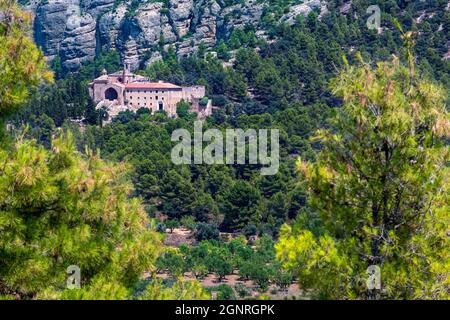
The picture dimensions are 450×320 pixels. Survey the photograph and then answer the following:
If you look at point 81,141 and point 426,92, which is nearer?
point 426,92

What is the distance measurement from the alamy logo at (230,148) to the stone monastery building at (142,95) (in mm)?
12905

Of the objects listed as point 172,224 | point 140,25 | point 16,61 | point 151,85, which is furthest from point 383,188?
point 140,25

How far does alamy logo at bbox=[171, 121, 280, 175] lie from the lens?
50344mm

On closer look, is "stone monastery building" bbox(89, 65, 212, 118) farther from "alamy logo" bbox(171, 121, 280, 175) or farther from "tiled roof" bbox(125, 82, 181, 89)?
"alamy logo" bbox(171, 121, 280, 175)

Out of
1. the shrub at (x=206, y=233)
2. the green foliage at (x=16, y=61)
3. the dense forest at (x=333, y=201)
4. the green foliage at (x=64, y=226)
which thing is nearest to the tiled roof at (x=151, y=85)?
the shrub at (x=206, y=233)

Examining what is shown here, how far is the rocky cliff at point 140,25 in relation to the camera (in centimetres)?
9612

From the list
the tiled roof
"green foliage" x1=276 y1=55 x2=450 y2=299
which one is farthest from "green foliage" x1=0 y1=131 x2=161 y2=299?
the tiled roof

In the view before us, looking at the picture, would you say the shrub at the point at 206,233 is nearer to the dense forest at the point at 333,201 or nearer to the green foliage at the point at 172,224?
the green foliage at the point at 172,224

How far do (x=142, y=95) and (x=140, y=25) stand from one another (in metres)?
30.2

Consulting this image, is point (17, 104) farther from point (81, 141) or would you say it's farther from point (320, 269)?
point (81, 141)

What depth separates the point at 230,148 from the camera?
51125mm

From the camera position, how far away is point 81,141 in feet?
179
